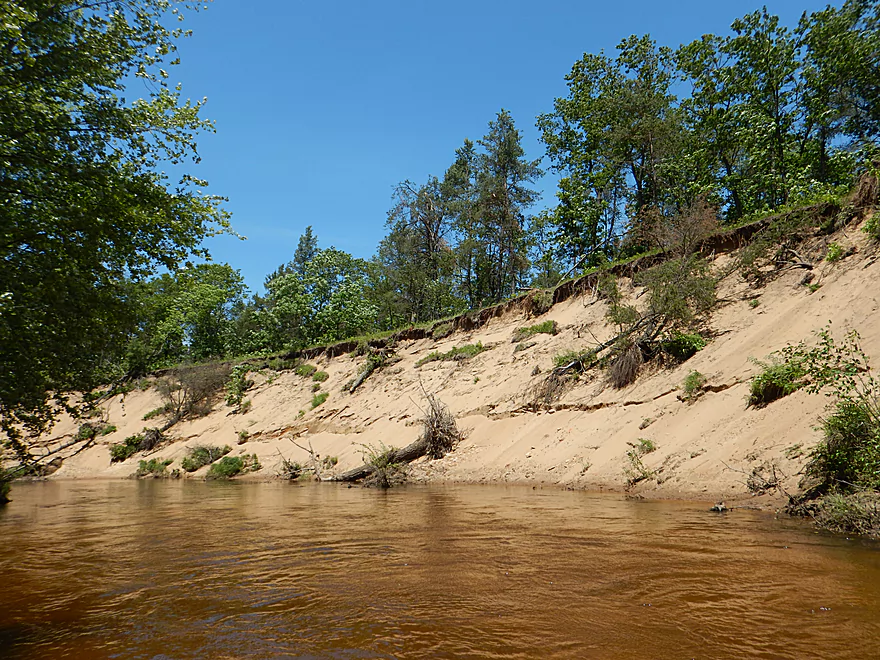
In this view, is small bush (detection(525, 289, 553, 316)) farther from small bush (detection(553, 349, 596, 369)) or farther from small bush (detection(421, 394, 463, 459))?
small bush (detection(421, 394, 463, 459))

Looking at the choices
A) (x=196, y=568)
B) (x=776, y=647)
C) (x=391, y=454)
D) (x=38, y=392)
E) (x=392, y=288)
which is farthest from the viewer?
(x=392, y=288)

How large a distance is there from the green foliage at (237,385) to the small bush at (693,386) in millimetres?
23879

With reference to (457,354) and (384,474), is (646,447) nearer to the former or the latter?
(384,474)

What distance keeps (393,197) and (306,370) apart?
50.7 feet

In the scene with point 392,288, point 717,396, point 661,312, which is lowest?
point 717,396

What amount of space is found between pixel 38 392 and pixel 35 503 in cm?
1111

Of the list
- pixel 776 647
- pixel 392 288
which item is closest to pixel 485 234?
pixel 392 288

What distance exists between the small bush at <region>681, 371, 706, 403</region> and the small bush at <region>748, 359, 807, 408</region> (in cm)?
162

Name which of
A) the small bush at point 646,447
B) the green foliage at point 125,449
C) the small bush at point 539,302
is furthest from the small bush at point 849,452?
the green foliage at point 125,449

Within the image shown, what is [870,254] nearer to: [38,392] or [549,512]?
[549,512]

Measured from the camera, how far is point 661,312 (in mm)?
15602

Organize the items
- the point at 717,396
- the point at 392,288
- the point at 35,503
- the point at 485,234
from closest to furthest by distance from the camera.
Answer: the point at 717,396, the point at 35,503, the point at 485,234, the point at 392,288

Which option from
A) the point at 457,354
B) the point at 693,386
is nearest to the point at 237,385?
the point at 457,354

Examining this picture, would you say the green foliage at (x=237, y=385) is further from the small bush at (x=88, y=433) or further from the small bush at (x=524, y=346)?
the small bush at (x=88, y=433)
